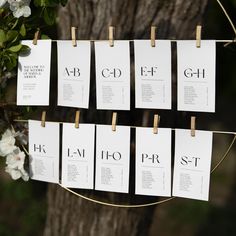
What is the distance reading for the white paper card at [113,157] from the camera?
1.81 meters

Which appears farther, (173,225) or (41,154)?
(173,225)

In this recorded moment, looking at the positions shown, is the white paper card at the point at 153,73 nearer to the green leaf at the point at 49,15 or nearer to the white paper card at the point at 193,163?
the white paper card at the point at 193,163

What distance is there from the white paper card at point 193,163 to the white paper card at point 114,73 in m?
0.22

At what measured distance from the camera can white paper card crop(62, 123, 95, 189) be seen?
1853 mm

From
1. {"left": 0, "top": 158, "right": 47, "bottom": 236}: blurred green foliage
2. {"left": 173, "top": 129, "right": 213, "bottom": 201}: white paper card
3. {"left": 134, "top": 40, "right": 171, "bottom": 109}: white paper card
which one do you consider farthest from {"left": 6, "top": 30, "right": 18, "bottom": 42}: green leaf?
{"left": 0, "top": 158, "right": 47, "bottom": 236}: blurred green foliage

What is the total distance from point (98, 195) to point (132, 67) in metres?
0.55

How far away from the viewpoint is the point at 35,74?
1861 mm

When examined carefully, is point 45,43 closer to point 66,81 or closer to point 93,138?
point 66,81

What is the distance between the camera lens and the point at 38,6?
1876 millimetres

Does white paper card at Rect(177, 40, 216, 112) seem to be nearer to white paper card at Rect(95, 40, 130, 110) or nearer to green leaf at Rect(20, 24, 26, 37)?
white paper card at Rect(95, 40, 130, 110)

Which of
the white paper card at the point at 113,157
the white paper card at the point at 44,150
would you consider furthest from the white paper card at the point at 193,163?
the white paper card at the point at 44,150

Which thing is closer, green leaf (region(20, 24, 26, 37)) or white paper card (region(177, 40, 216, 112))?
white paper card (region(177, 40, 216, 112))

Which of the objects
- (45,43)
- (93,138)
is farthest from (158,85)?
(45,43)

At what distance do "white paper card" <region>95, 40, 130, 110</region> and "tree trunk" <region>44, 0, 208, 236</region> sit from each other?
419 mm
